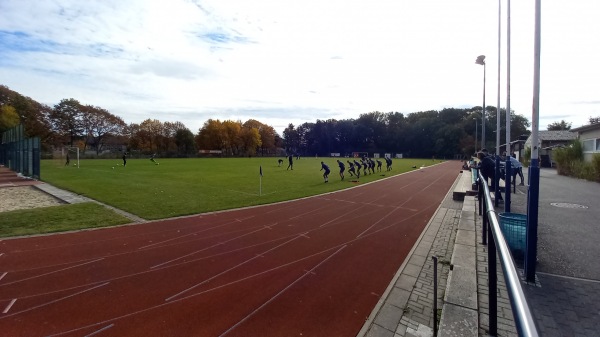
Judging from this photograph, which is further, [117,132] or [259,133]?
[259,133]

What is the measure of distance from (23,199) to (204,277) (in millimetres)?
13380

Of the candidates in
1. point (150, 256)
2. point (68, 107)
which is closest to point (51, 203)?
point (150, 256)

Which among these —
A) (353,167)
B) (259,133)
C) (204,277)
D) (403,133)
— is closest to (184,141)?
(259,133)

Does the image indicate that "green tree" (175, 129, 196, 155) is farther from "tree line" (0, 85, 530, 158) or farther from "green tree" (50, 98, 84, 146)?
"green tree" (50, 98, 84, 146)

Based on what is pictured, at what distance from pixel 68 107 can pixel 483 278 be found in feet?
292

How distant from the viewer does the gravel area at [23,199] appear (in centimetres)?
1195

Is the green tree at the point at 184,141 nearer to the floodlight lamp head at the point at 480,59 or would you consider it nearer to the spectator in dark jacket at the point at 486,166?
the floodlight lamp head at the point at 480,59

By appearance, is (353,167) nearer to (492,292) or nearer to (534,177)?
(534,177)

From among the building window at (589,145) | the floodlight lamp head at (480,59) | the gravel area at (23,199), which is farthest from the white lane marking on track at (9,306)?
the building window at (589,145)

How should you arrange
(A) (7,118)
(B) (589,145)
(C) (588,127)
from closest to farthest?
(C) (588,127) < (B) (589,145) < (A) (7,118)

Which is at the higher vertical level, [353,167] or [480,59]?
[480,59]

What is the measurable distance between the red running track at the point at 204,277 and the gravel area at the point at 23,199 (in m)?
5.78

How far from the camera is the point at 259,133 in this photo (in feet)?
343

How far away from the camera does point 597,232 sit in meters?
7.46
